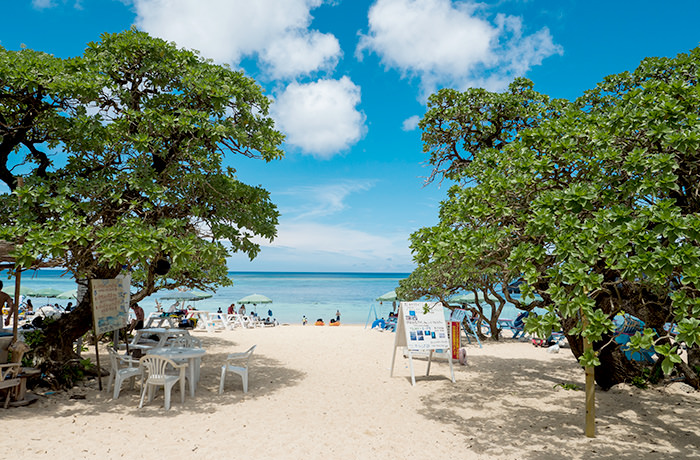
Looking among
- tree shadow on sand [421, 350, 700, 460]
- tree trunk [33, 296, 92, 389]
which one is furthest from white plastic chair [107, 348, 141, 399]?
tree shadow on sand [421, 350, 700, 460]

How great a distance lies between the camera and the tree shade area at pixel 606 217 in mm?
4230

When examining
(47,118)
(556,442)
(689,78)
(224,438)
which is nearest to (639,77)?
(689,78)

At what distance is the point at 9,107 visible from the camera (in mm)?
8227

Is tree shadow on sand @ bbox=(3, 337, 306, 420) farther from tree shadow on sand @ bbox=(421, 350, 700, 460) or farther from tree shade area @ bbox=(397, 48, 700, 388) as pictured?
tree shade area @ bbox=(397, 48, 700, 388)

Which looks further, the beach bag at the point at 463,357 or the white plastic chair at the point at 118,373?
the beach bag at the point at 463,357

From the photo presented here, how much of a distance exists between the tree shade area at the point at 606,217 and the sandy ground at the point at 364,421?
153 centimetres

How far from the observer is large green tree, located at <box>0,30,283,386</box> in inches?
274

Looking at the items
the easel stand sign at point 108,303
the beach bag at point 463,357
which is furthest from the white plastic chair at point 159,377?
the beach bag at point 463,357

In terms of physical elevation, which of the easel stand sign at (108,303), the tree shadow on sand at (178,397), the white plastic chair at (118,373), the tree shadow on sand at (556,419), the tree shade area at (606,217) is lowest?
the tree shadow on sand at (556,419)

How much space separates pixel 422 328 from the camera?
10266mm

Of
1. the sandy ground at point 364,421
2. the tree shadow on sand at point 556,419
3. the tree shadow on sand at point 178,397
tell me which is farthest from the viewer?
the tree shadow on sand at point 178,397

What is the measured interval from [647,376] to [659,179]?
617 centimetres

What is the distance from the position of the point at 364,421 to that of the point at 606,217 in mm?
4815

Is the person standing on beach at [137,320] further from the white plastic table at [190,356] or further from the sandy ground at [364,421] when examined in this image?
the white plastic table at [190,356]
